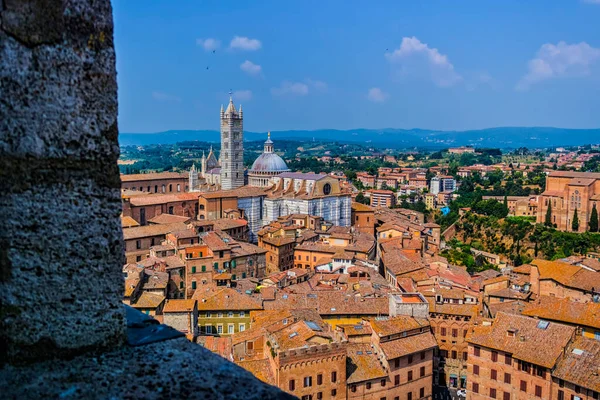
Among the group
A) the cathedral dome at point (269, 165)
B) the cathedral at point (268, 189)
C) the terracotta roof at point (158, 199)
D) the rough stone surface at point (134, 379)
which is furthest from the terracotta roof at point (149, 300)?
the cathedral dome at point (269, 165)

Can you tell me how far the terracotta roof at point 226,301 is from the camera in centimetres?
2856

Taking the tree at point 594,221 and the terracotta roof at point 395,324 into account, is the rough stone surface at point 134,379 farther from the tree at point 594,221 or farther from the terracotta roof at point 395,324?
the tree at point 594,221

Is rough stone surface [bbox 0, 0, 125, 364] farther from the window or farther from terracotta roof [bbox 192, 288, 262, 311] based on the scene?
terracotta roof [bbox 192, 288, 262, 311]

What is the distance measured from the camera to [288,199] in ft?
189

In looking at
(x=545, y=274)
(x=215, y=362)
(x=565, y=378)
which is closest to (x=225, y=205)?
(x=545, y=274)

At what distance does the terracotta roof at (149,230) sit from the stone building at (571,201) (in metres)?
49.6

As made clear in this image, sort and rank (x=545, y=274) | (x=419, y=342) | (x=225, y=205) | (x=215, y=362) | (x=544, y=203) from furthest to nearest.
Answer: (x=544, y=203)
(x=225, y=205)
(x=545, y=274)
(x=419, y=342)
(x=215, y=362)

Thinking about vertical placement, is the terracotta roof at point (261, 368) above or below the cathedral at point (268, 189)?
below

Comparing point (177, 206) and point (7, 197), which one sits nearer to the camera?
point (7, 197)

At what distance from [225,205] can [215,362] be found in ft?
166

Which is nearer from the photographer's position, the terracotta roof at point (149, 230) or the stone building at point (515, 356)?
the stone building at point (515, 356)

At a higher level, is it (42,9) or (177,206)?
(42,9)

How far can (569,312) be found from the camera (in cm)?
2739

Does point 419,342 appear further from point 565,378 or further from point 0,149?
point 0,149
